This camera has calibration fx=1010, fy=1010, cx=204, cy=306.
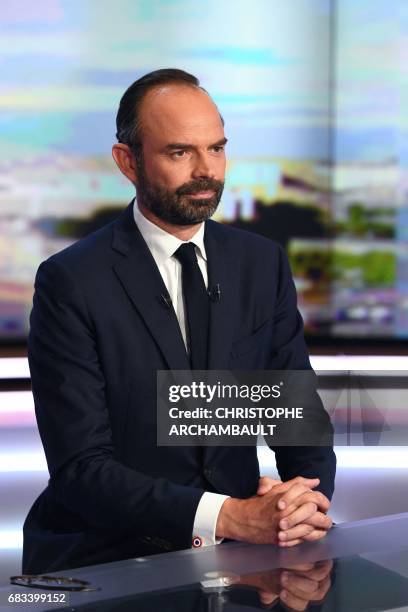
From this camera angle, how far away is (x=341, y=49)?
229 inches

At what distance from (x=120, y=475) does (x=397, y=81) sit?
4.64m

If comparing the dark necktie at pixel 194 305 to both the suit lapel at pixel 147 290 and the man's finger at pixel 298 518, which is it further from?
the man's finger at pixel 298 518

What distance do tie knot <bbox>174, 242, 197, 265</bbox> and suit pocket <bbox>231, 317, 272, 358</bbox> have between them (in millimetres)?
167

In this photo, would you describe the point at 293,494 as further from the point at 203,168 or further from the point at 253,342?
the point at 203,168

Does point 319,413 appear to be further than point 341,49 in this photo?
No

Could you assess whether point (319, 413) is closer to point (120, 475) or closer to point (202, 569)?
point (120, 475)

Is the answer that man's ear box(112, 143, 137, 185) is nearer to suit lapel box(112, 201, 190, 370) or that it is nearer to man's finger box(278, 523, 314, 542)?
suit lapel box(112, 201, 190, 370)

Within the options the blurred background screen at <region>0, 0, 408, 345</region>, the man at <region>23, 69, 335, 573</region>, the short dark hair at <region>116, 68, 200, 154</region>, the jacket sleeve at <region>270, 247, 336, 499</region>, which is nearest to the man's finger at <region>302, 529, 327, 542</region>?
the man at <region>23, 69, 335, 573</region>

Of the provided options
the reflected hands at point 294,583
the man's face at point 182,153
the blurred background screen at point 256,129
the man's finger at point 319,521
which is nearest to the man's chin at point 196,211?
the man's face at point 182,153

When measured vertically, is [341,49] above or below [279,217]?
above

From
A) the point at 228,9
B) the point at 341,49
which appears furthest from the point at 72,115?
the point at 341,49

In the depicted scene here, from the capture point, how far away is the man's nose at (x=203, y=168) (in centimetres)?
171

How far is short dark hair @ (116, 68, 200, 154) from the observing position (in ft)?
5.79

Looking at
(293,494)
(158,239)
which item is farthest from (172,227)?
(293,494)
